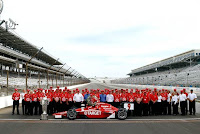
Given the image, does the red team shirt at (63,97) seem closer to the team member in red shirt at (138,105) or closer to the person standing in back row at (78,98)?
the person standing in back row at (78,98)

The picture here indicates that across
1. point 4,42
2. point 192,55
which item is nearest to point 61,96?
point 4,42

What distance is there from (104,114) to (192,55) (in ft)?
186

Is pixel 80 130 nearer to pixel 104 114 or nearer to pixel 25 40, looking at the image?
pixel 104 114

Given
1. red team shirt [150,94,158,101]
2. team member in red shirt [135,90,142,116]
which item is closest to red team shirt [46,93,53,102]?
team member in red shirt [135,90,142,116]

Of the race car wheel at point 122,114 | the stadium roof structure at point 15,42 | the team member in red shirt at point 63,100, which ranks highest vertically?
the stadium roof structure at point 15,42

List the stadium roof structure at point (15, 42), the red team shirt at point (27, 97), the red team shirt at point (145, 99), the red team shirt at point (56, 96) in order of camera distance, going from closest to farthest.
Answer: the red team shirt at point (27, 97) → the red team shirt at point (145, 99) → the red team shirt at point (56, 96) → the stadium roof structure at point (15, 42)

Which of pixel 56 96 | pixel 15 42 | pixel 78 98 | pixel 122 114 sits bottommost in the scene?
pixel 122 114

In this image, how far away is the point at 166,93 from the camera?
12852mm

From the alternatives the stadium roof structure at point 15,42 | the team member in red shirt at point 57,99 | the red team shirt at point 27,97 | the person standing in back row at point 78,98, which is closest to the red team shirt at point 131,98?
the person standing in back row at point 78,98

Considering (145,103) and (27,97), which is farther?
(145,103)

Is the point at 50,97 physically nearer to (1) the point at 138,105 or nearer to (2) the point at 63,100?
(2) the point at 63,100

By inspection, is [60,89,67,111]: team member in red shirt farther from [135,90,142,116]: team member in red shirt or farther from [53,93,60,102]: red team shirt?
[135,90,142,116]: team member in red shirt

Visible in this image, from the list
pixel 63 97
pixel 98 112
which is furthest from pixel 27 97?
pixel 98 112

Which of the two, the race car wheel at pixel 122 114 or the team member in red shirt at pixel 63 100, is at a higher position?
the team member in red shirt at pixel 63 100
